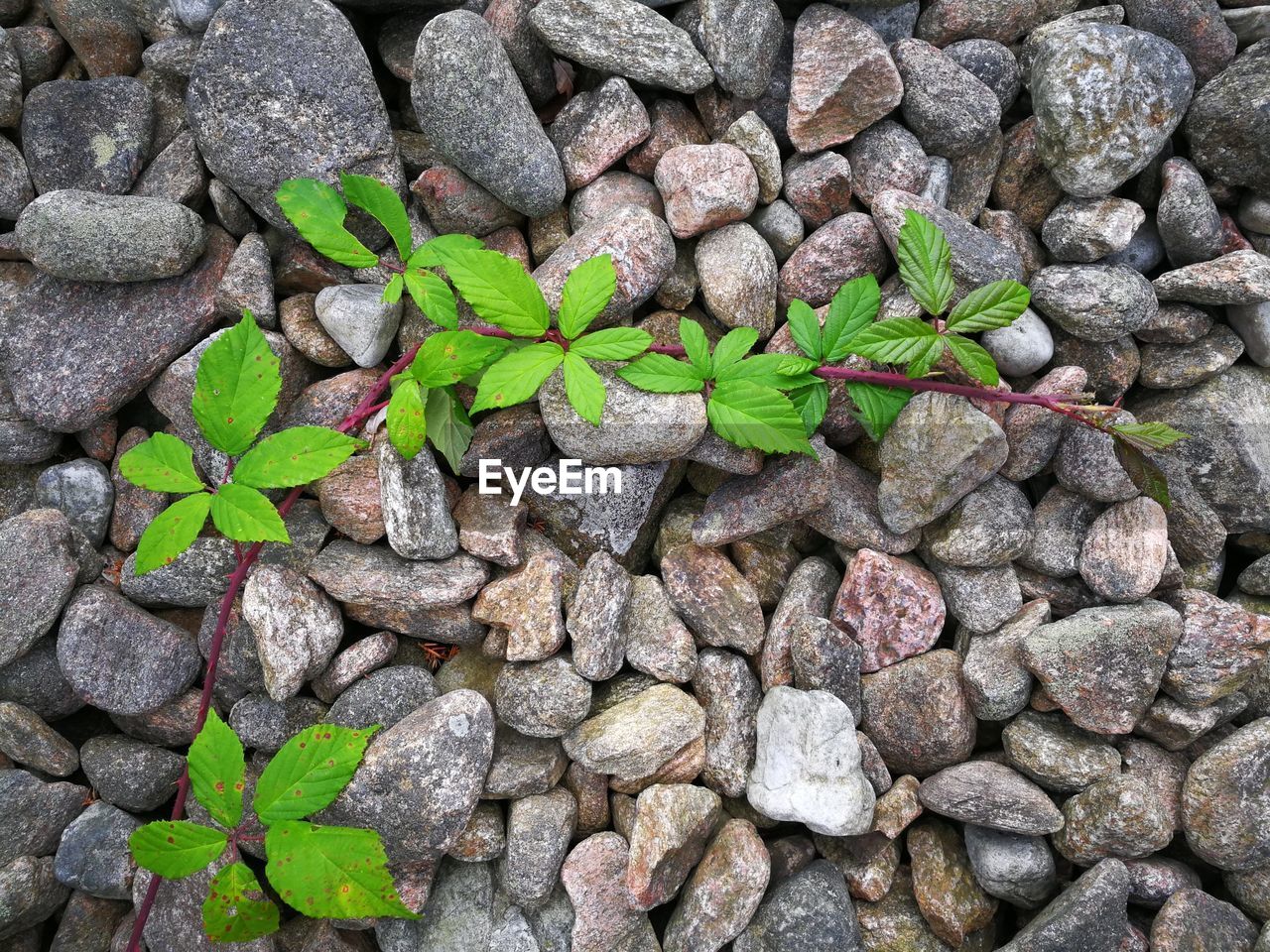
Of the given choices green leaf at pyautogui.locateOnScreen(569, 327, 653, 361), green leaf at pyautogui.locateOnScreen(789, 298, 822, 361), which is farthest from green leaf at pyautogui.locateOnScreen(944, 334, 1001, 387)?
green leaf at pyautogui.locateOnScreen(569, 327, 653, 361)

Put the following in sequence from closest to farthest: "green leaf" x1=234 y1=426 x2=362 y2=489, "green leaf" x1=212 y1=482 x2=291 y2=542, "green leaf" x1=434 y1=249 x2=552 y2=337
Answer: "green leaf" x1=212 y1=482 x2=291 y2=542, "green leaf" x1=234 y1=426 x2=362 y2=489, "green leaf" x1=434 y1=249 x2=552 y2=337

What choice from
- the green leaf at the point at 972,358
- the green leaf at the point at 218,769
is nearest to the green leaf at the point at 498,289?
→ the green leaf at the point at 972,358

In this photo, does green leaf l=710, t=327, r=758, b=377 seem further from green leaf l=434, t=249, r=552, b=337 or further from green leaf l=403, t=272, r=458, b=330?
green leaf l=403, t=272, r=458, b=330

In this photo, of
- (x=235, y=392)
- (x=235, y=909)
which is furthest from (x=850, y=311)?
(x=235, y=909)

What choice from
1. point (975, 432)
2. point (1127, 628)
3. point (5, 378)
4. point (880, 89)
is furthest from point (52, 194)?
point (1127, 628)

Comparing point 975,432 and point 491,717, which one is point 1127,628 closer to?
point 975,432

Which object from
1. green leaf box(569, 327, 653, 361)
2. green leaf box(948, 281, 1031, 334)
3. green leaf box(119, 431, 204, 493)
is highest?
green leaf box(948, 281, 1031, 334)

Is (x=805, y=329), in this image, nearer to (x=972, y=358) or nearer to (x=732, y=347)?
(x=732, y=347)
